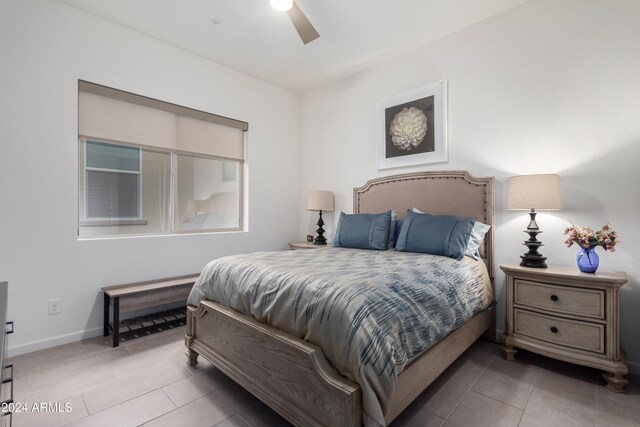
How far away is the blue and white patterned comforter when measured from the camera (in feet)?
4.19

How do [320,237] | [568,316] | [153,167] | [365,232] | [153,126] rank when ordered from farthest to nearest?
[320,237], [153,167], [153,126], [365,232], [568,316]

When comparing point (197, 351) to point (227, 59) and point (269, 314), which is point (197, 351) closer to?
point (269, 314)

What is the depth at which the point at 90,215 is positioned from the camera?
290 cm

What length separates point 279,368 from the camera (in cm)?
155

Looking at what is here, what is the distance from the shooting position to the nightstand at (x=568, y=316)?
1.92m

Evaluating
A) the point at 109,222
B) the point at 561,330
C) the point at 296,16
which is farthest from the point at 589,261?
the point at 109,222

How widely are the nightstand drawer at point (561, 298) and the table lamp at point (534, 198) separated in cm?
18

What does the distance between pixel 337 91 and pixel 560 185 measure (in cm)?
275

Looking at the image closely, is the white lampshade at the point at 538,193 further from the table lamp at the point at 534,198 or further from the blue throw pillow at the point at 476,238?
the blue throw pillow at the point at 476,238

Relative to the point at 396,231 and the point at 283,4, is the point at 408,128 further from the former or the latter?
the point at 283,4

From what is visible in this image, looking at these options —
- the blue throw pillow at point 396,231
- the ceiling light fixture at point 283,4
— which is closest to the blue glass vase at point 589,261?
the blue throw pillow at point 396,231

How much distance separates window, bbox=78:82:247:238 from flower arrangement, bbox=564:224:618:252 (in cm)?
336

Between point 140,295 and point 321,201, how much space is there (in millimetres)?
2186

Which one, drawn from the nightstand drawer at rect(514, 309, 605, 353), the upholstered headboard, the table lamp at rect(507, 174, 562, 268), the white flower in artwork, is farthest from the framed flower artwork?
the nightstand drawer at rect(514, 309, 605, 353)
